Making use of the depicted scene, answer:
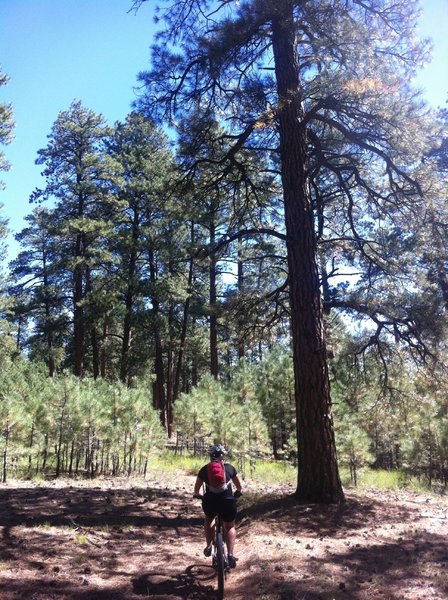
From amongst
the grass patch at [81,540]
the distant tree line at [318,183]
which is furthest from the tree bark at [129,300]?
the grass patch at [81,540]

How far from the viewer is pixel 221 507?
4.33 meters

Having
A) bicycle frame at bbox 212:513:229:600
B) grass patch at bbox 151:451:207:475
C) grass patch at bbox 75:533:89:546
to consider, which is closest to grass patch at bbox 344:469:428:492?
grass patch at bbox 151:451:207:475

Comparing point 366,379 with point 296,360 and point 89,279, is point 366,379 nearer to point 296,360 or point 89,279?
point 296,360

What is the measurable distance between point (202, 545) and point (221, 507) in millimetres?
1530

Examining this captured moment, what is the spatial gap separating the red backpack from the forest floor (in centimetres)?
86

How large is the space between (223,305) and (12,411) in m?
4.81

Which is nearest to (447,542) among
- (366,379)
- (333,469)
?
(333,469)

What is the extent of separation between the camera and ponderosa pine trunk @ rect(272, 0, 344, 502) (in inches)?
257

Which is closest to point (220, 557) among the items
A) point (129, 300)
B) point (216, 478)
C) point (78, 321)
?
point (216, 478)

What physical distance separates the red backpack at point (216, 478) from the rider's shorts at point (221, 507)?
76mm

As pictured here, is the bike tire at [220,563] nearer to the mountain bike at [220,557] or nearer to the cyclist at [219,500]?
the mountain bike at [220,557]

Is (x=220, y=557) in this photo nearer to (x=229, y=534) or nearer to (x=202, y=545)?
(x=229, y=534)

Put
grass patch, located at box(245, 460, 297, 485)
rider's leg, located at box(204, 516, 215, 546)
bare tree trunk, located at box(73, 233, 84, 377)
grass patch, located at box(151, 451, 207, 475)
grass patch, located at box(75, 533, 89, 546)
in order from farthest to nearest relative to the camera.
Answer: bare tree trunk, located at box(73, 233, 84, 377)
grass patch, located at box(151, 451, 207, 475)
grass patch, located at box(245, 460, 297, 485)
grass patch, located at box(75, 533, 89, 546)
rider's leg, located at box(204, 516, 215, 546)

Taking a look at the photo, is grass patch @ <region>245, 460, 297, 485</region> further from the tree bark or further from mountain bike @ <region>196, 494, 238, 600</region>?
the tree bark
